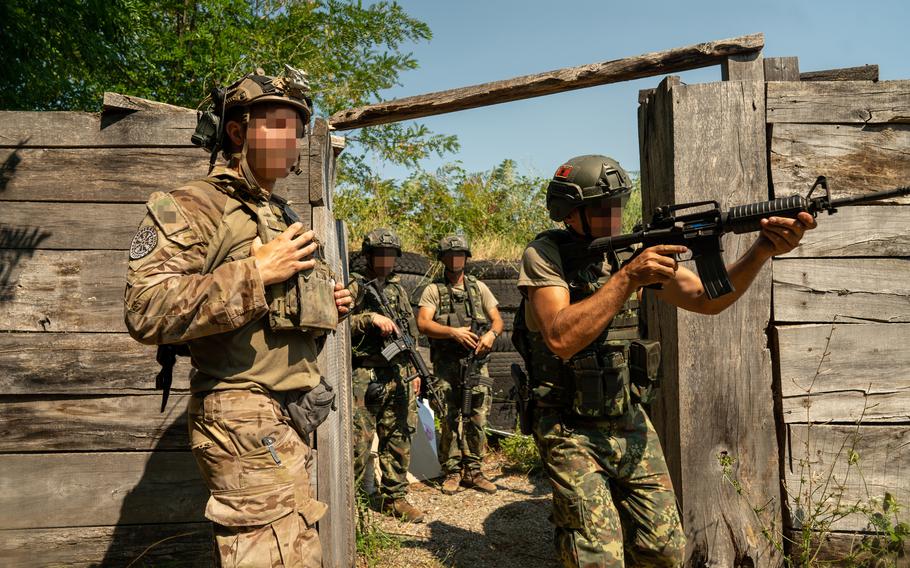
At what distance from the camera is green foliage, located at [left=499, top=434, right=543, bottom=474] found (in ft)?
Answer: 23.6

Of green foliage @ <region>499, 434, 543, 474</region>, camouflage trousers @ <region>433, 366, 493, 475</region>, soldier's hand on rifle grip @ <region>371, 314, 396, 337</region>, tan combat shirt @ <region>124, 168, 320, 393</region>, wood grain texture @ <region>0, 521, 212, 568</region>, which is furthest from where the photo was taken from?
green foliage @ <region>499, 434, 543, 474</region>

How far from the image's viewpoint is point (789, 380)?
361cm

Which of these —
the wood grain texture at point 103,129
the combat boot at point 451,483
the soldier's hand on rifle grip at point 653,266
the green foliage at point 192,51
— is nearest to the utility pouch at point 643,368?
the soldier's hand on rifle grip at point 653,266

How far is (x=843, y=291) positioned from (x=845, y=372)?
428 mm

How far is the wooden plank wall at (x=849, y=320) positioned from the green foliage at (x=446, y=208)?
22.8 feet

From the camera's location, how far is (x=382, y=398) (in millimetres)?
6348

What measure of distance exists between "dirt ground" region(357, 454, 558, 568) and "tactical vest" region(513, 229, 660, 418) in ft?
6.28

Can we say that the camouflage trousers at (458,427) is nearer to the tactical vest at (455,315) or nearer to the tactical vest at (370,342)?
the tactical vest at (455,315)

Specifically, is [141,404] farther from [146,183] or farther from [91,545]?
[146,183]

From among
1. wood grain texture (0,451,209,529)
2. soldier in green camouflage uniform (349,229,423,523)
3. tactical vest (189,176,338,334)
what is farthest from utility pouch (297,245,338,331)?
soldier in green camouflage uniform (349,229,423,523)

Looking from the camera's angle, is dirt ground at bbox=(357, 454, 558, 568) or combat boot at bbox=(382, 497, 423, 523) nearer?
dirt ground at bbox=(357, 454, 558, 568)

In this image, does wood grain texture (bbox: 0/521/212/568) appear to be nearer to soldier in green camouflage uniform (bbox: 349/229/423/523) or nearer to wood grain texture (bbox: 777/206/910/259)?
soldier in green camouflage uniform (bbox: 349/229/423/523)

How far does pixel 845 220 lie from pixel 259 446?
3.15m

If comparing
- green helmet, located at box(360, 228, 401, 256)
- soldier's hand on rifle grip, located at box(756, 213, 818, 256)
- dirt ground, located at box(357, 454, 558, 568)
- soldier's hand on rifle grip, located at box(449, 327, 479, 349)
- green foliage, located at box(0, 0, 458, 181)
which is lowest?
dirt ground, located at box(357, 454, 558, 568)
